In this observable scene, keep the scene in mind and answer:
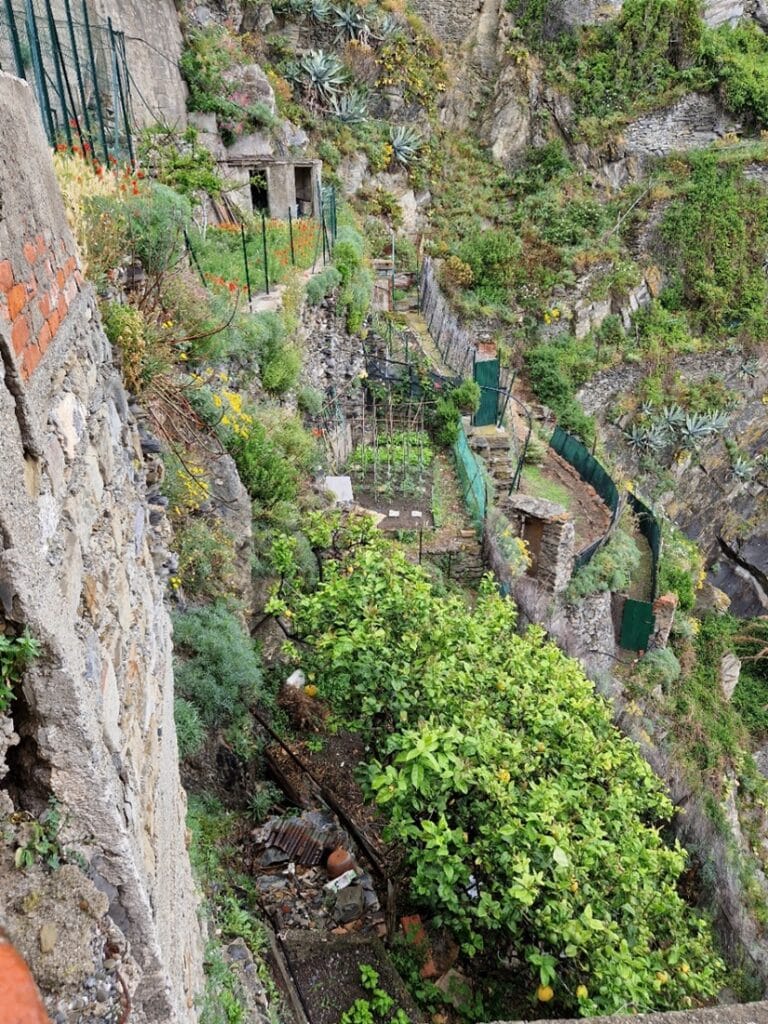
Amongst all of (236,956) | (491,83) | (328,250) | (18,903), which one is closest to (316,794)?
(236,956)

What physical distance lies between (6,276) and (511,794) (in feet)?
11.3

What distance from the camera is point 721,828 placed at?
665 cm

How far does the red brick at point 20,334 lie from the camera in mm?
1423

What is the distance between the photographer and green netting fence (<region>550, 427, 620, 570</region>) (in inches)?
397

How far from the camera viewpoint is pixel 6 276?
1451 millimetres

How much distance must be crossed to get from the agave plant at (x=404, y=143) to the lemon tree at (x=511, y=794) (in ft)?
51.3

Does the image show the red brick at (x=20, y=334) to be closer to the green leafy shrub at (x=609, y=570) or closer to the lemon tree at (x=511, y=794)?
the lemon tree at (x=511, y=794)

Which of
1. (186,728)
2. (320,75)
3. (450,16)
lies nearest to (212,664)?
(186,728)

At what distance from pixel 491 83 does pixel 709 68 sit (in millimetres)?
6153

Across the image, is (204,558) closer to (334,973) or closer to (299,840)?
(299,840)

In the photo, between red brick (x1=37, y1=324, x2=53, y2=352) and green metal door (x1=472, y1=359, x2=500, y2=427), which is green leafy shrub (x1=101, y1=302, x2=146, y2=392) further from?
green metal door (x1=472, y1=359, x2=500, y2=427)

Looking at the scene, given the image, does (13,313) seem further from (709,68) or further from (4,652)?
(709,68)

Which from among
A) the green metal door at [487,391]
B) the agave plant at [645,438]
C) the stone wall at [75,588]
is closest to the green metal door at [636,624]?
the green metal door at [487,391]

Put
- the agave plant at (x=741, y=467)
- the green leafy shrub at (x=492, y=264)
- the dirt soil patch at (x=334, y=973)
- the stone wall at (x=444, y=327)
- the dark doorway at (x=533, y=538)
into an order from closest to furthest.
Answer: the dirt soil patch at (x=334, y=973) < the dark doorway at (x=533, y=538) < the stone wall at (x=444, y=327) < the green leafy shrub at (x=492, y=264) < the agave plant at (x=741, y=467)
